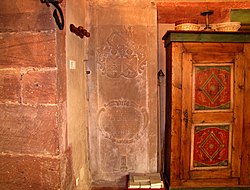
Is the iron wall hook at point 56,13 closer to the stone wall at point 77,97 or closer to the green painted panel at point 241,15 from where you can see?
the stone wall at point 77,97

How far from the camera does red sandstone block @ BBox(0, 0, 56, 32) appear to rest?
4.76ft

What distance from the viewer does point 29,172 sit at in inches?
59.9

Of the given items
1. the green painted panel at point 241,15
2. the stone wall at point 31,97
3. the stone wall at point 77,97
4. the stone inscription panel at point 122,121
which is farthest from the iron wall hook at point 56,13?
the green painted panel at point 241,15

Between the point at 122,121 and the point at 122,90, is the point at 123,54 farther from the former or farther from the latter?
the point at 122,121

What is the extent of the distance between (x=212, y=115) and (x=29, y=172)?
168 cm

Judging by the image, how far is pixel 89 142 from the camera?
236 cm

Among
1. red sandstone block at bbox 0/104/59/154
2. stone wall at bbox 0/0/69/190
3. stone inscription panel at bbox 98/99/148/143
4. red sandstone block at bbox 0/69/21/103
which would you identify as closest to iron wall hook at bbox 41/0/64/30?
stone wall at bbox 0/0/69/190

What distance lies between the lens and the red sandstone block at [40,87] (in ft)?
4.84

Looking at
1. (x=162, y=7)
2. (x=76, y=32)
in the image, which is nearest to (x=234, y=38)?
(x=162, y=7)

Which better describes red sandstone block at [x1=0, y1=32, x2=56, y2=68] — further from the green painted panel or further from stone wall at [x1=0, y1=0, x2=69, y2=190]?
the green painted panel

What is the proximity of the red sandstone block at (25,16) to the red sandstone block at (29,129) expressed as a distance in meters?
0.57

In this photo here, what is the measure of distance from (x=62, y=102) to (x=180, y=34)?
4.12 ft

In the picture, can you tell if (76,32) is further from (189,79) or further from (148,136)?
(148,136)

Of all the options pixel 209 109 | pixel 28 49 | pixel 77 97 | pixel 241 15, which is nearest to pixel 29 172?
pixel 77 97
